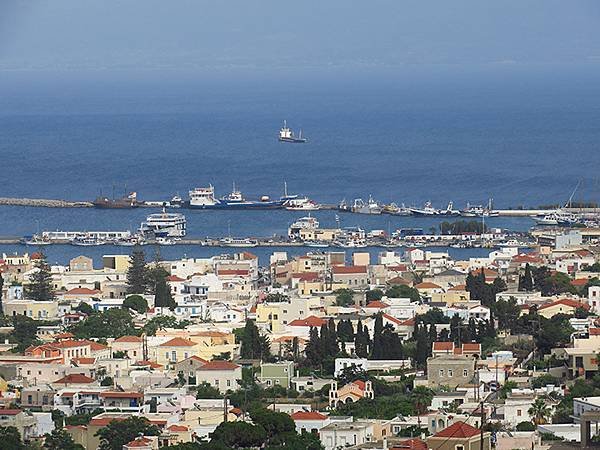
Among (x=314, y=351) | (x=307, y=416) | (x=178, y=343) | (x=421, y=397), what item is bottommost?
(x=307, y=416)

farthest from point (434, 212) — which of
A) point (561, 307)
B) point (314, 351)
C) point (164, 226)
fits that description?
point (314, 351)

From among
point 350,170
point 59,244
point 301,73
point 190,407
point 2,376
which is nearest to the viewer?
point 190,407

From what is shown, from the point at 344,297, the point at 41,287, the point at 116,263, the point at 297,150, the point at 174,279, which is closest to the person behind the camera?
the point at 344,297

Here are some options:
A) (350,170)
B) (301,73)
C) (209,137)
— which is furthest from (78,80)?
(350,170)

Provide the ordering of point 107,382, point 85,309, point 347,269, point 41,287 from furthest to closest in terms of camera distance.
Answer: point 347,269 < point 41,287 < point 85,309 < point 107,382

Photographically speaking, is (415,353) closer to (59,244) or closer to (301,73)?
(59,244)

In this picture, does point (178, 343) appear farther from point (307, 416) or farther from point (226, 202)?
point (226, 202)

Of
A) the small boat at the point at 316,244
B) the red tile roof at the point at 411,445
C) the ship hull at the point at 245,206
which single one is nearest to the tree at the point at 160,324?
the red tile roof at the point at 411,445
